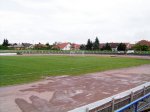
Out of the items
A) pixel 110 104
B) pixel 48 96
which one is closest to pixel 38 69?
pixel 48 96

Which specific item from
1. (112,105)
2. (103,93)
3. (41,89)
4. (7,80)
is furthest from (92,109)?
(7,80)

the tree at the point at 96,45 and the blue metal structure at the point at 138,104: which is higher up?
the tree at the point at 96,45

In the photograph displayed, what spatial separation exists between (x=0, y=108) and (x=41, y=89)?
486 centimetres

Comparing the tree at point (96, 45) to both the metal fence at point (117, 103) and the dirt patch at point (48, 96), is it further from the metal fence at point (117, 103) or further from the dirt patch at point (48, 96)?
the metal fence at point (117, 103)

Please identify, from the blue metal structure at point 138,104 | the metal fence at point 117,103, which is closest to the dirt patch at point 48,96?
the metal fence at point 117,103

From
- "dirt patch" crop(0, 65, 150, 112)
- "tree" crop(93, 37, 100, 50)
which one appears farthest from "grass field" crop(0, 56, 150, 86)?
"tree" crop(93, 37, 100, 50)

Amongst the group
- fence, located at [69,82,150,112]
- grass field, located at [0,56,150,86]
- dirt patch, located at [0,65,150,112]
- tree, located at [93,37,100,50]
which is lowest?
dirt patch, located at [0,65,150,112]

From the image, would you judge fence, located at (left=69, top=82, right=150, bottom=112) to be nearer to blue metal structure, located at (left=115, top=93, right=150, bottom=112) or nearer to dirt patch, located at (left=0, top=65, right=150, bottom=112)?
blue metal structure, located at (left=115, top=93, right=150, bottom=112)

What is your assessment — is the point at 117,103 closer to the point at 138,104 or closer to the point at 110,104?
the point at 110,104

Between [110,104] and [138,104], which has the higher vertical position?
[110,104]

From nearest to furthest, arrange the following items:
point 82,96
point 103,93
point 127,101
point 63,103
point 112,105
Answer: point 112,105, point 127,101, point 63,103, point 82,96, point 103,93

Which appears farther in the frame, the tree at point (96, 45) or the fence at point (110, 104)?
the tree at point (96, 45)

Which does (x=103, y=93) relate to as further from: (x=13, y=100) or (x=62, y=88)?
(x=13, y=100)

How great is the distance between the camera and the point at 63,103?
1161 centimetres
